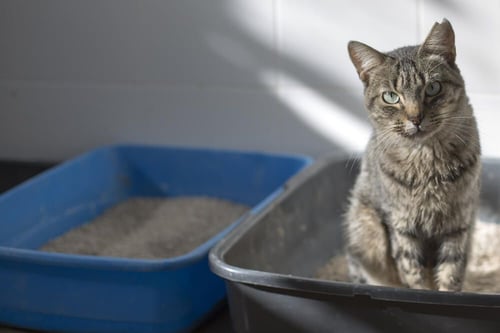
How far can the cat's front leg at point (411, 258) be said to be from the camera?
1.76 meters

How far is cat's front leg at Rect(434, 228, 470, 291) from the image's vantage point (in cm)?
174

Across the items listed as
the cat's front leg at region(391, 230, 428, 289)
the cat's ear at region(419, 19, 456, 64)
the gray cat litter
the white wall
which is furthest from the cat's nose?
the gray cat litter

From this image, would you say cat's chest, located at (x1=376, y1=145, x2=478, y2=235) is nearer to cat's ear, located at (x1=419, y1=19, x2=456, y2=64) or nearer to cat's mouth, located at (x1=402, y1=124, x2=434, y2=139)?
cat's mouth, located at (x1=402, y1=124, x2=434, y2=139)

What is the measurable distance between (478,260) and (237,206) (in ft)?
2.28

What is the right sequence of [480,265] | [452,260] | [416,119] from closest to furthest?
1. [416,119]
2. [452,260]
3. [480,265]

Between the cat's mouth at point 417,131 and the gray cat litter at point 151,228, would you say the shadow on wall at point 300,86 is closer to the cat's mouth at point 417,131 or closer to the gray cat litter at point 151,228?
the gray cat litter at point 151,228

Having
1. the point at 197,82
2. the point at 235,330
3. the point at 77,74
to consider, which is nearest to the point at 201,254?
the point at 235,330

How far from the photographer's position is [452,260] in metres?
1.74

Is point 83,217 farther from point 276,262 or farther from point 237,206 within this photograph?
point 276,262

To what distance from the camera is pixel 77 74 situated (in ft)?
8.84

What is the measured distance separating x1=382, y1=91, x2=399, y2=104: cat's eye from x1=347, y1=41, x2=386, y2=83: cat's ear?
0.21ft

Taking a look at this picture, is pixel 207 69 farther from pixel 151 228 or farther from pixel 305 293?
pixel 305 293

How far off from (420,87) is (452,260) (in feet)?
1.12

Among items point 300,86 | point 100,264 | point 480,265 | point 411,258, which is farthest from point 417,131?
point 300,86
